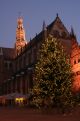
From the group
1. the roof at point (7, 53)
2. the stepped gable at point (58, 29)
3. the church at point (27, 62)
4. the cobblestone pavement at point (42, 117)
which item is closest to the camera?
the cobblestone pavement at point (42, 117)

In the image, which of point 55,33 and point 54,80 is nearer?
point 54,80

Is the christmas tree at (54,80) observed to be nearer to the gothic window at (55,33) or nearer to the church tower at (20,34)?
the gothic window at (55,33)

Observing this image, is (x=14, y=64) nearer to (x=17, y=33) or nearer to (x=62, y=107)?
(x=17, y=33)

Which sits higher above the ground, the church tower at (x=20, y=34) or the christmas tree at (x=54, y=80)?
the church tower at (x=20, y=34)

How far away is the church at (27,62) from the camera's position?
42.4m

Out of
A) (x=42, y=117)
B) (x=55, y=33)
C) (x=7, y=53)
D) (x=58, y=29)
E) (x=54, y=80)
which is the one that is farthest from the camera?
(x=7, y=53)

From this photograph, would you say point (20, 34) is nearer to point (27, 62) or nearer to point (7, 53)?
point (7, 53)

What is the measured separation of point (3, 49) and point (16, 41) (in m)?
11.4

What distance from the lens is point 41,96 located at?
86.8 ft

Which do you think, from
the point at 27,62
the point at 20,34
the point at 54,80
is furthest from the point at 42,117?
the point at 20,34

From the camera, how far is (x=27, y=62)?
227 ft

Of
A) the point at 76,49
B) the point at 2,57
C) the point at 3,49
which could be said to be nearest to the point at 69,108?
the point at 76,49

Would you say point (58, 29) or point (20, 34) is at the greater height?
point (20, 34)

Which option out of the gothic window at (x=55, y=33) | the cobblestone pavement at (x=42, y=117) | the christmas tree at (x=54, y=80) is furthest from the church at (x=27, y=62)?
the cobblestone pavement at (x=42, y=117)
